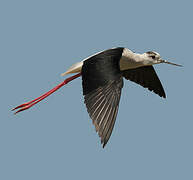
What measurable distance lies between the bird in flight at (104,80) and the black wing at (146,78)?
12 cm

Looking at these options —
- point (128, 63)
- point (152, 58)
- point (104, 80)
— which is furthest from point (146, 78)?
point (104, 80)

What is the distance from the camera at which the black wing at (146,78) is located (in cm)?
622

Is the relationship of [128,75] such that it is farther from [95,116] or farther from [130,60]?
[95,116]

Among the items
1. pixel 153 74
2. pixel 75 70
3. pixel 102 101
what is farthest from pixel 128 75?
pixel 102 101

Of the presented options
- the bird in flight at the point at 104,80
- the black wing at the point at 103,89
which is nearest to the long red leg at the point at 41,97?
the bird in flight at the point at 104,80

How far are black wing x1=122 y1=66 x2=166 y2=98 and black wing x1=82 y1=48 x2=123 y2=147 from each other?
2.72 feet

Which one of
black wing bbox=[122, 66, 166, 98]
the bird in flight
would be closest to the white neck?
the bird in flight

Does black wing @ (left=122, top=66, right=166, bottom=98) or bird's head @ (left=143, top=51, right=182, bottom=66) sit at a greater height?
bird's head @ (left=143, top=51, right=182, bottom=66)

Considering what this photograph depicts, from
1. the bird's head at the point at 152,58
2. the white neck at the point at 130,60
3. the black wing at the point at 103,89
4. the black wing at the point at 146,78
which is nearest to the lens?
the black wing at the point at 103,89

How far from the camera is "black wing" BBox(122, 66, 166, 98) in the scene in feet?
20.4

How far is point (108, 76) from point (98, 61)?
11.4 inches

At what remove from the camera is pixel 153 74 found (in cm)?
629

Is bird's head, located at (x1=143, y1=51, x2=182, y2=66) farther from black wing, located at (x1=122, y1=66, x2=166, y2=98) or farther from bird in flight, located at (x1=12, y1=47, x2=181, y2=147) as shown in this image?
black wing, located at (x1=122, y1=66, x2=166, y2=98)

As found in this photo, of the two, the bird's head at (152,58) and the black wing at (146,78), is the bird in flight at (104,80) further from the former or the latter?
the black wing at (146,78)
